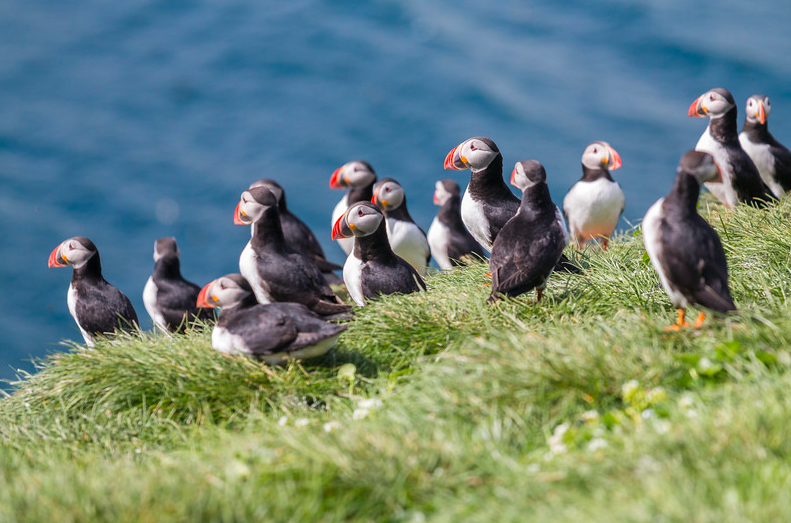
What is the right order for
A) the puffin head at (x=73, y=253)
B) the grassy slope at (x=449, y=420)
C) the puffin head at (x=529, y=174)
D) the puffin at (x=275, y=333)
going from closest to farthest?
the grassy slope at (x=449, y=420)
the puffin at (x=275, y=333)
the puffin head at (x=529, y=174)
the puffin head at (x=73, y=253)

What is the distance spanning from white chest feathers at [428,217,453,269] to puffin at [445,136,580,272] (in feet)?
5.70

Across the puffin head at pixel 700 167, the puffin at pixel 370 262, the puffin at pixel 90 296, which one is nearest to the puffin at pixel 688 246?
the puffin head at pixel 700 167

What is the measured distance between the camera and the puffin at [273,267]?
16.4ft

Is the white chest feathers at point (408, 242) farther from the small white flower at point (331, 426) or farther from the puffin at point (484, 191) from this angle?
the small white flower at point (331, 426)

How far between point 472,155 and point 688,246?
2.35 m

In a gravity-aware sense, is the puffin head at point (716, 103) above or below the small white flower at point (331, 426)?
above

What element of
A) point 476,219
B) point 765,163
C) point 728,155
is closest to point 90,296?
point 476,219

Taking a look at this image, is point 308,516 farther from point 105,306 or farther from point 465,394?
point 105,306

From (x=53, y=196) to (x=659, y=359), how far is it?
20.2m

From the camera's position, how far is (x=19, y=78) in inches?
915

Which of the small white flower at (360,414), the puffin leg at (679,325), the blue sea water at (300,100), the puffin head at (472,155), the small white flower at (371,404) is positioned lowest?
the small white flower at (360,414)

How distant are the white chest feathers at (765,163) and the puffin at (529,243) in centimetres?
336

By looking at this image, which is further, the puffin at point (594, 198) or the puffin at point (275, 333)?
the puffin at point (594, 198)

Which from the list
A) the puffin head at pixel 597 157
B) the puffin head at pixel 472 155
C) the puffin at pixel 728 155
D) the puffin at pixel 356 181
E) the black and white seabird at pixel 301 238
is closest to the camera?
the puffin head at pixel 472 155
